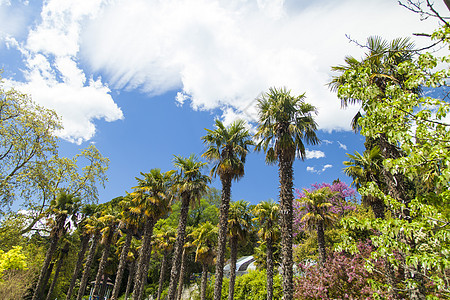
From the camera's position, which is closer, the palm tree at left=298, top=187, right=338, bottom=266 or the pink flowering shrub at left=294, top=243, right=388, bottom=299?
the pink flowering shrub at left=294, top=243, right=388, bottom=299

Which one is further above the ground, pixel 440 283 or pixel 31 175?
pixel 31 175

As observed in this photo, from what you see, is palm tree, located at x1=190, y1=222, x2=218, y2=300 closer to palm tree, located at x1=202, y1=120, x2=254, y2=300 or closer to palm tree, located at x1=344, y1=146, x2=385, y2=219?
palm tree, located at x1=202, y1=120, x2=254, y2=300

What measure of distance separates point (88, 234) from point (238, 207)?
1859 centimetres

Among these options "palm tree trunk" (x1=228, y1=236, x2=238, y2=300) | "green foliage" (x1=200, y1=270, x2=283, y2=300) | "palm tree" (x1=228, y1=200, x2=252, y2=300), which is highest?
"palm tree" (x1=228, y1=200, x2=252, y2=300)

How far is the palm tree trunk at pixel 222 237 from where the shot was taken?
598 inches

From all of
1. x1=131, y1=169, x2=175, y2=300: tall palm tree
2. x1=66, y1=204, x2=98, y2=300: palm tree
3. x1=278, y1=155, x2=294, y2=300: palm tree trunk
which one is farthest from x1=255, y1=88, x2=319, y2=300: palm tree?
x1=66, y1=204, x2=98, y2=300: palm tree

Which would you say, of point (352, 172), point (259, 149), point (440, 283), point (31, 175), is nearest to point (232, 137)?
point (259, 149)

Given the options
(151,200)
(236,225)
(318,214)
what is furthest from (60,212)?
(318,214)

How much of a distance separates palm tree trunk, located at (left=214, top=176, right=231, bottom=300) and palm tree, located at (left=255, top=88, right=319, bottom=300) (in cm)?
345

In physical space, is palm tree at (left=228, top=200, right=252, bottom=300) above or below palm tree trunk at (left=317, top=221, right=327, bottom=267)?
above

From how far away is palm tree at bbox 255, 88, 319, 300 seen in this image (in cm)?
1353

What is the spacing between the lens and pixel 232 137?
17.8 m

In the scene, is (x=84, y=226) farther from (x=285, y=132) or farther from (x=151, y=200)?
(x=285, y=132)

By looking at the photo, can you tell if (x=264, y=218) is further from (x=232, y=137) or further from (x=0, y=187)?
(x=0, y=187)
